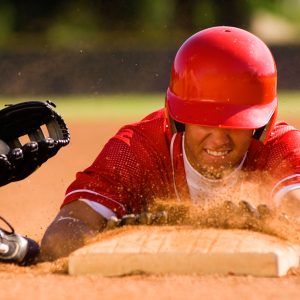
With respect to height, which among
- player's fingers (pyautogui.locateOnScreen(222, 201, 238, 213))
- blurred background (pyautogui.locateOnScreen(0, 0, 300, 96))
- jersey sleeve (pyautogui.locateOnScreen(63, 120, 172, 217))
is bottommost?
blurred background (pyautogui.locateOnScreen(0, 0, 300, 96))

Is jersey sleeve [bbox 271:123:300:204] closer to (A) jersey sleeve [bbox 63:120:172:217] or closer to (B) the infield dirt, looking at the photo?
(A) jersey sleeve [bbox 63:120:172:217]

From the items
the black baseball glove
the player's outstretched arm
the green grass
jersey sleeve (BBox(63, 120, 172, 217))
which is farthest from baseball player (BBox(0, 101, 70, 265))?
the green grass

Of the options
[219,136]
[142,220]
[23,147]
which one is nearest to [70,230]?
[142,220]

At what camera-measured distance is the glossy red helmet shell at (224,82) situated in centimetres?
520

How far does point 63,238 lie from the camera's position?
5.06 meters

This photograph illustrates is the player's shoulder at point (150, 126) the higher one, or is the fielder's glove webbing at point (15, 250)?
the player's shoulder at point (150, 126)

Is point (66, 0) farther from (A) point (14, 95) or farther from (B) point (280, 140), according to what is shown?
(B) point (280, 140)

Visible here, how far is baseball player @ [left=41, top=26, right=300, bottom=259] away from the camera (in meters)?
5.21

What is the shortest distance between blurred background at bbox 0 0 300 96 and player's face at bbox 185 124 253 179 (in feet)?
50.4

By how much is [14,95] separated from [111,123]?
585cm

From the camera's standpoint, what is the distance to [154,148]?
5.58 meters

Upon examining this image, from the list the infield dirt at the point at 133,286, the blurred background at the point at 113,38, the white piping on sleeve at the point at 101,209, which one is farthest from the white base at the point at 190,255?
the blurred background at the point at 113,38

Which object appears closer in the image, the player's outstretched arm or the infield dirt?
the infield dirt

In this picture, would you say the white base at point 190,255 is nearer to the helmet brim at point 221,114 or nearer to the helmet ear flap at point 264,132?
the helmet brim at point 221,114
